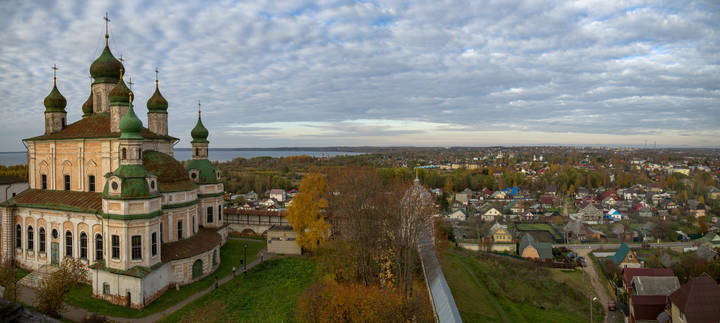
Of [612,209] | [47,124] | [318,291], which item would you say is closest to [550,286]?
[318,291]

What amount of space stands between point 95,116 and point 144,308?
1297cm

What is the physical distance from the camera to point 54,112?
2470 cm

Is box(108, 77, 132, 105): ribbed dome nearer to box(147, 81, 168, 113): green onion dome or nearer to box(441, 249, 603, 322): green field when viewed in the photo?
box(147, 81, 168, 113): green onion dome

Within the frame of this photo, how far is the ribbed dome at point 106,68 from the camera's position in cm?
Result: 2430

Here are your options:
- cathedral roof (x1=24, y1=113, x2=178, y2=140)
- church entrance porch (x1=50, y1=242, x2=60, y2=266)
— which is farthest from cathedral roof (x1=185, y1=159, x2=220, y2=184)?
church entrance porch (x1=50, y1=242, x2=60, y2=266)

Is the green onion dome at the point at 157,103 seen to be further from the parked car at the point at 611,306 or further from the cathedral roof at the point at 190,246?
the parked car at the point at 611,306

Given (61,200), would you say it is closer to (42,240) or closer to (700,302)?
(42,240)

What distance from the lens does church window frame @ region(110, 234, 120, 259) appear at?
60.2ft

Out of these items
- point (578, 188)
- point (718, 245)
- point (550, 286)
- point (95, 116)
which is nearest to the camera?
point (95, 116)

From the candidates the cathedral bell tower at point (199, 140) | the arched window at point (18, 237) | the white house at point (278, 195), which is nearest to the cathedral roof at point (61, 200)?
the arched window at point (18, 237)

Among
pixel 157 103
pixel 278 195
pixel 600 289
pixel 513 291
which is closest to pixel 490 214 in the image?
pixel 600 289

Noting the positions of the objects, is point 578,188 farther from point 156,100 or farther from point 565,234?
point 156,100

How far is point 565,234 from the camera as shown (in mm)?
49406

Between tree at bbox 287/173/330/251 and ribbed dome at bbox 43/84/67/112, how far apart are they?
51.8 feet
